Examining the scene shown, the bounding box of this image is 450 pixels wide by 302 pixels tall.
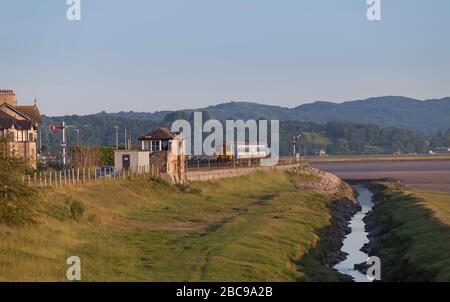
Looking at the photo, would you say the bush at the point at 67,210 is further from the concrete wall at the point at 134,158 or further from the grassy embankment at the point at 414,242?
the concrete wall at the point at 134,158

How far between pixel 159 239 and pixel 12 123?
43580 mm

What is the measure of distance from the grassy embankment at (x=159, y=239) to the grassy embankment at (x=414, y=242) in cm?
326

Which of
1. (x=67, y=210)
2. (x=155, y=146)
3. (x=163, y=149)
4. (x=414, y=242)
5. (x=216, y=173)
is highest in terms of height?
(x=155, y=146)

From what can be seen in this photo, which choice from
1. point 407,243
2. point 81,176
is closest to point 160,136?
point 81,176

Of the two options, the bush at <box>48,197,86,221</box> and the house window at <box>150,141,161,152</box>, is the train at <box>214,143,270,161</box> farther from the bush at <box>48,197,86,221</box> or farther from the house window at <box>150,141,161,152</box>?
the bush at <box>48,197,86,221</box>

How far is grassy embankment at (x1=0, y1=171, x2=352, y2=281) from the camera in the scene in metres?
36.8

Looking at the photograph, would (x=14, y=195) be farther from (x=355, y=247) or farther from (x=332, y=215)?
(x=332, y=215)

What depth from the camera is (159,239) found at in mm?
46969

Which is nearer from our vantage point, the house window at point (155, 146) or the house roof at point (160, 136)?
the house roof at point (160, 136)

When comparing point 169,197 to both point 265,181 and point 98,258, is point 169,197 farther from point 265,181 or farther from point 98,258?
point 265,181

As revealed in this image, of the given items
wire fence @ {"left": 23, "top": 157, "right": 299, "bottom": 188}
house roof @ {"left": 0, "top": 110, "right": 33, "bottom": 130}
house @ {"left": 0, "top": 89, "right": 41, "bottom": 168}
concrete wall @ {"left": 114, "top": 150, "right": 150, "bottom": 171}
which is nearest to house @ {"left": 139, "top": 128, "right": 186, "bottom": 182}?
wire fence @ {"left": 23, "top": 157, "right": 299, "bottom": 188}

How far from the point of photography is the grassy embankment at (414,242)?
138 feet

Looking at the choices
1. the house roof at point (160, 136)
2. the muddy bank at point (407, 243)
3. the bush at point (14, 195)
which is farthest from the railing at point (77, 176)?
the muddy bank at point (407, 243)
